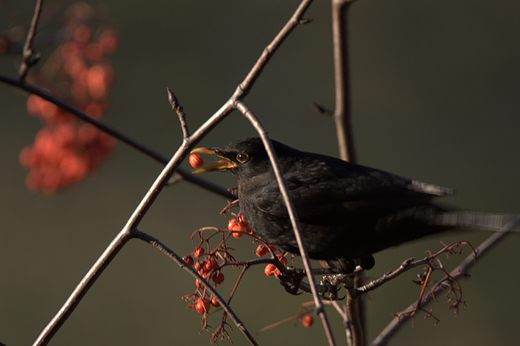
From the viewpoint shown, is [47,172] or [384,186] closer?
[384,186]

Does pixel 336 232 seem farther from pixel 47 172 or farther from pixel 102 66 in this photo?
pixel 47 172

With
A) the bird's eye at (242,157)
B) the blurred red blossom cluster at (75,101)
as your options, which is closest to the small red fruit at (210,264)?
the bird's eye at (242,157)

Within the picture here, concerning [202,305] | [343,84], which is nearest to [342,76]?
[343,84]

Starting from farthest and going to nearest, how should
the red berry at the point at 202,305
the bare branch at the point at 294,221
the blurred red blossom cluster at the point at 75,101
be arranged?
the blurred red blossom cluster at the point at 75,101 < the red berry at the point at 202,305 < the bare branch at the point at 294,221

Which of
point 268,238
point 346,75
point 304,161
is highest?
point 346,75

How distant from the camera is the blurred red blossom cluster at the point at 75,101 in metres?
Result: 2.08

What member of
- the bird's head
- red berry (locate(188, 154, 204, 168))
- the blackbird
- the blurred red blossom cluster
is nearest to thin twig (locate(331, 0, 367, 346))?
the blackbird

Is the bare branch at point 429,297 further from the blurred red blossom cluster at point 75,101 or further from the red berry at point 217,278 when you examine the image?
the blurred red blossom cluster at point 75,101

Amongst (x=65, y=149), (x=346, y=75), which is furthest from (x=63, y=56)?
(x=346, y=75)

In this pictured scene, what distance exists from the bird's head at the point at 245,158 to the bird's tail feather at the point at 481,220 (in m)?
0.51

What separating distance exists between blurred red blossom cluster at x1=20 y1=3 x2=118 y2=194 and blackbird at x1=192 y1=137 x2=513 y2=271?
1.04m

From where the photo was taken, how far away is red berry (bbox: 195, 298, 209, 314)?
3.39 feet

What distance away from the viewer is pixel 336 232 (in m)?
1.22

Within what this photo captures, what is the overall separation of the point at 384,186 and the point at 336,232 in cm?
18
